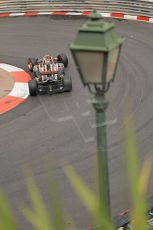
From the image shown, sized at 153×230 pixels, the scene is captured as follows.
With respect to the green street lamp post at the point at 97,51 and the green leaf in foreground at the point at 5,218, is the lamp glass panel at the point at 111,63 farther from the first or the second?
the green leaf in foreground at the point at 5,218

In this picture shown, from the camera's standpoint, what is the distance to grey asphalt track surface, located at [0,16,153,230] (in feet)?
25.0

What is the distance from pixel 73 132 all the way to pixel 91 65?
6.58 m

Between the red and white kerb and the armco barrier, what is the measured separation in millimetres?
6219

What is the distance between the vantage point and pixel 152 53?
48.1 ft

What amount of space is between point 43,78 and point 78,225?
5.70 meters

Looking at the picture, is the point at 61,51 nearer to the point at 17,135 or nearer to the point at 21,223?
the point at 17,135

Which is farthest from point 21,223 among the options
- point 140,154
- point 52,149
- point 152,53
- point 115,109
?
point 152,53

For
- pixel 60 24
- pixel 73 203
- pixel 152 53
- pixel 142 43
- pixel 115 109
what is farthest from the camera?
pixel 60 24

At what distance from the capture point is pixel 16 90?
40.9 ft

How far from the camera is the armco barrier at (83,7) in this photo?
1806 cm

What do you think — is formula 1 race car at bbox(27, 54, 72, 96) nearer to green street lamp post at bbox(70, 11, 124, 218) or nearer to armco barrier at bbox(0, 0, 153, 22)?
armco barrier at bbox(0, 0, 153, 22)

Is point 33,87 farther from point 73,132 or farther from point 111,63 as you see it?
point 111,63

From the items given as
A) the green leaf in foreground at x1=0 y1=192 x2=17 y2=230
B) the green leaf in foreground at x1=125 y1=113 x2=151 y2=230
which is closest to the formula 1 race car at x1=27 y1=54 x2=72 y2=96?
the green leaf in foreground at x1=125 y1=113 x2=151 y2=230

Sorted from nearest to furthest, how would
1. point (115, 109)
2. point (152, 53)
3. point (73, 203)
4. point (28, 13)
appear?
point (73, 203)
point (115, 109)
point (152, 53)
point (28, 13)
